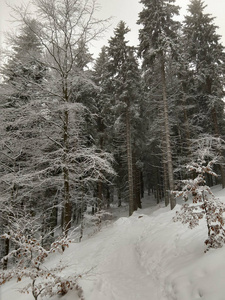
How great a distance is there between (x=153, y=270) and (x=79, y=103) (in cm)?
681

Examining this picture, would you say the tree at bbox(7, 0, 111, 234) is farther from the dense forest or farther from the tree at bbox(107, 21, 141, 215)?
the tree at bbox(107, 21, 141, 215)

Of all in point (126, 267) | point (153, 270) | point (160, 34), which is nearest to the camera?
point (153, 270)

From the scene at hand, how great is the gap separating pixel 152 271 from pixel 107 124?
1371cm

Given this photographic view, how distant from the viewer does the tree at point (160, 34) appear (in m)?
12.4

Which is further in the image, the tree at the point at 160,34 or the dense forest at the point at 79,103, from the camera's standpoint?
the tree at the point at 160,34

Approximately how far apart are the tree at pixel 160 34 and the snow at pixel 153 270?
698 cm

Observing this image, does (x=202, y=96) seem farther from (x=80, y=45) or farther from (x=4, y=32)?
(x=4, y=32)

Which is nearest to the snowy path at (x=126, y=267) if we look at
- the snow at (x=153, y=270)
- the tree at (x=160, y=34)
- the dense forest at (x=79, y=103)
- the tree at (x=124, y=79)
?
the snow at (x=153, y=270)

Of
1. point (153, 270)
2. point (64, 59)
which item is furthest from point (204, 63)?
point (153, 270)

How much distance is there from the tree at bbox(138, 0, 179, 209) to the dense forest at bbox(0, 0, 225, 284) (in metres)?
0.07

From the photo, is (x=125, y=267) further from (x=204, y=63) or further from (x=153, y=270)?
(x=204, y=63)

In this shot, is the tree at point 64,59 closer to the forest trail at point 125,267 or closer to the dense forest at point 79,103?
the dense forest at point 79,103

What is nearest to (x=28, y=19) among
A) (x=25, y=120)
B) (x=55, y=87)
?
(x=55, y=87)

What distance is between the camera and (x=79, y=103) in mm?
7855
